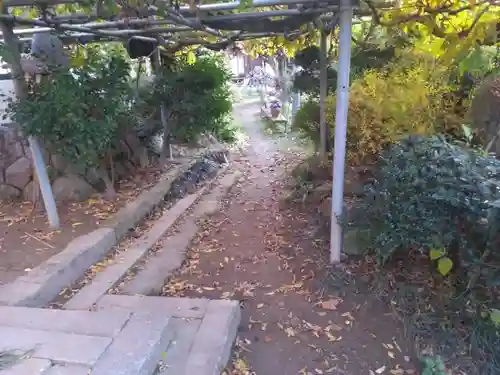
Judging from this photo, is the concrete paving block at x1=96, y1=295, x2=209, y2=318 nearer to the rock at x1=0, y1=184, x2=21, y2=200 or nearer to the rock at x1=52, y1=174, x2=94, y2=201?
the rock at x1=52, y1=174, x2=94, y2=201

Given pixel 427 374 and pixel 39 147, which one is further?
pixel 39 147

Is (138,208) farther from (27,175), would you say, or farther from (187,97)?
(187,97)

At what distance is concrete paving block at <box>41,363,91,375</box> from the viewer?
1.71 m

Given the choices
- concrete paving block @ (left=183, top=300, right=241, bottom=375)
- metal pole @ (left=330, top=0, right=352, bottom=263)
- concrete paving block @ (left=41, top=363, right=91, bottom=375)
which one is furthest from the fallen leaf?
concrete paving block @ (left=41, top=363, right=91, bottom=375)

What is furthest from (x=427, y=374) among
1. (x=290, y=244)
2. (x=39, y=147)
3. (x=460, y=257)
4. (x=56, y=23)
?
(x=56, y=23)

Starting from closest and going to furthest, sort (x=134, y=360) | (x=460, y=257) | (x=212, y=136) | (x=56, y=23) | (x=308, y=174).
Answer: (x=134, y=360) < (x=460, y=257) < (x=56, y=23) < (x=308, y=174) < (x=212, y=136)

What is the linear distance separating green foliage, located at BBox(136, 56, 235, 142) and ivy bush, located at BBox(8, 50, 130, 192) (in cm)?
149

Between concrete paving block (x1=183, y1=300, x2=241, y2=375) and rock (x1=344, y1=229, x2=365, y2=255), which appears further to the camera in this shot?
rock (x1=344, y1=229, x2=365, y2=255)

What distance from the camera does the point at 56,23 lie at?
326cm

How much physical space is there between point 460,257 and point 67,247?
262 cm

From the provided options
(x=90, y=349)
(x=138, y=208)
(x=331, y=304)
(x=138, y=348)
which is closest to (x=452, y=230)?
(x=331, y=304)

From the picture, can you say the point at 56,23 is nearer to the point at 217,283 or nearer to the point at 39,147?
the point at 39,147

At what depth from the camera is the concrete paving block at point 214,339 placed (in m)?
1.94

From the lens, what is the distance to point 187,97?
523 centimetres
